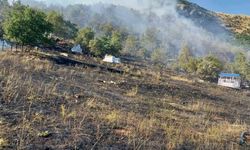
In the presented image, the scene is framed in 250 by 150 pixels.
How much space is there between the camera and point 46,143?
285 inches

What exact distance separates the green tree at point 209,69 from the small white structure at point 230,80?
3.35 m

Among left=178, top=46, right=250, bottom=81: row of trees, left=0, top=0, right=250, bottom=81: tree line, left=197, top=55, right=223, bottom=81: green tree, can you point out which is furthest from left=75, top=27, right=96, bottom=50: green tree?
left=197, top=55, right=223, bottom=81: green tree

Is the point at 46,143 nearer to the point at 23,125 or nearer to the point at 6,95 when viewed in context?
the point at 23,125

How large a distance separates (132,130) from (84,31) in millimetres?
71065

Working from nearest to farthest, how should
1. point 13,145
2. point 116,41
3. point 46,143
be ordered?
1. point 13,145
2. point 46,143
3. point 116,41

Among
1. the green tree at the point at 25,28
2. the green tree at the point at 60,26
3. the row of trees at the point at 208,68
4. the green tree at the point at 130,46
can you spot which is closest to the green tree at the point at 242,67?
the row of trees at the point at 208,68

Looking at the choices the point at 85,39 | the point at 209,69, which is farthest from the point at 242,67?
the point at 85,39

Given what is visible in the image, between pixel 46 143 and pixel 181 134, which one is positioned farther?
pixel 181 134

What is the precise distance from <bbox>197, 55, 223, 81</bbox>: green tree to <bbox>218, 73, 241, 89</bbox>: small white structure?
3.35 metres

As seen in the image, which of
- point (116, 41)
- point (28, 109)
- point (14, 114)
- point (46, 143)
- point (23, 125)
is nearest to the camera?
point (46, 143)

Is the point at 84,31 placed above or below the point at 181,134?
above

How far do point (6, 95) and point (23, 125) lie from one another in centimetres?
300

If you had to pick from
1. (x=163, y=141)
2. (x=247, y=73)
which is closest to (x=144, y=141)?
(x=163, y=141)

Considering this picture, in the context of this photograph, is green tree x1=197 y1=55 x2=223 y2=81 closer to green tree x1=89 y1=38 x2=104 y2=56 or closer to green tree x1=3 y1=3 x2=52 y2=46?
green tree x1=89 y1=38 x2=104 y2=56
